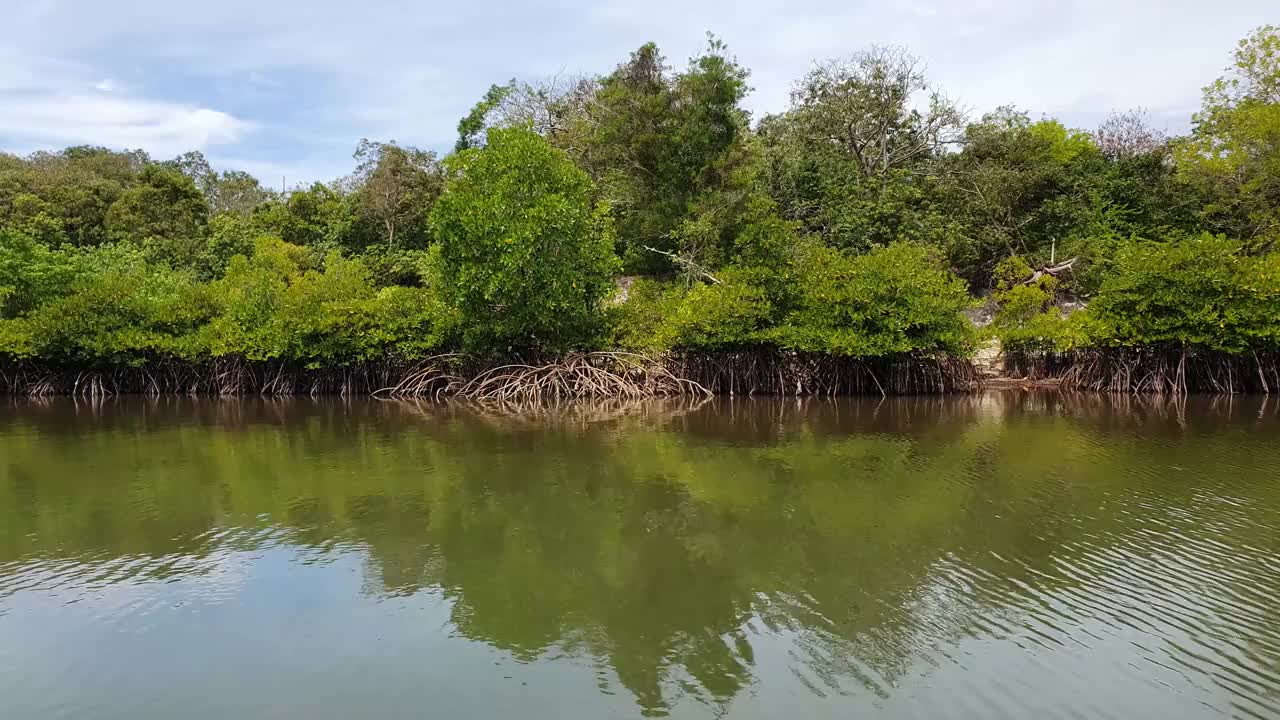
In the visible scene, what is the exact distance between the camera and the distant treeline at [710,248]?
Answer: 15.8m

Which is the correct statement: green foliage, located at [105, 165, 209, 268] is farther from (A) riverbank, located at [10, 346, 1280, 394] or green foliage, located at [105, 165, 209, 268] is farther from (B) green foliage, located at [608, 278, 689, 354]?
(B) green foliage, located at [608, 278, 689, 354]

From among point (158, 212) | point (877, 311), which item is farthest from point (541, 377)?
point (158, 212)

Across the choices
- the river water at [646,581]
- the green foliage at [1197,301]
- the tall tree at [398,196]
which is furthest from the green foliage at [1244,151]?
the tall tree at [398,196]

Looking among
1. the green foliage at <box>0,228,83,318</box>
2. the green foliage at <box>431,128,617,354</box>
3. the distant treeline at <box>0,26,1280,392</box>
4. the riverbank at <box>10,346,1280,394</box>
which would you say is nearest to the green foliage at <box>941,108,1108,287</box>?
the distant treeline at <box>0,26,1280,392</box>

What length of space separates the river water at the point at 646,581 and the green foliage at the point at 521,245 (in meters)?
5.74

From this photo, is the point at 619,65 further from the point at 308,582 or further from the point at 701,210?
the point at 308,582

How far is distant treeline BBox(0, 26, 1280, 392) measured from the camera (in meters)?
15.8

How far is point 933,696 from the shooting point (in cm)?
Answer: 389

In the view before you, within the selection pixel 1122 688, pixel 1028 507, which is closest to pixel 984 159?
pixel 1028 507

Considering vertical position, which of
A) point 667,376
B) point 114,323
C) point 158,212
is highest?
point 158,212

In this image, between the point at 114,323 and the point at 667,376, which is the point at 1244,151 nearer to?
the point at 667,376

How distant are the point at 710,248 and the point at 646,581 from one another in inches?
649

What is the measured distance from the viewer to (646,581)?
Result: 18.0ft

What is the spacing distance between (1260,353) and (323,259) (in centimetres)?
2750
